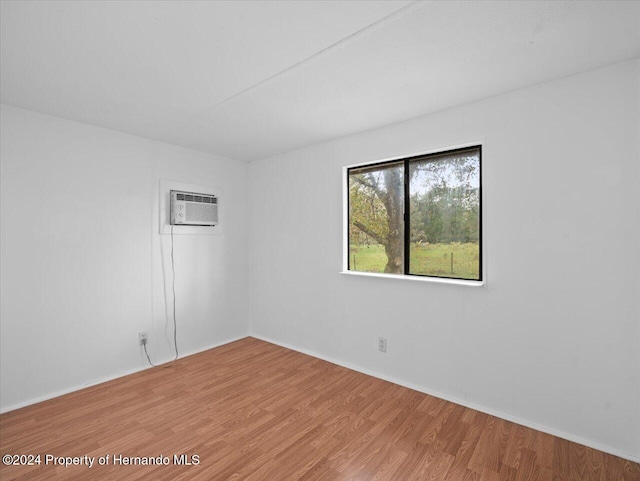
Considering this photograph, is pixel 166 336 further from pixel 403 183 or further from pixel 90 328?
pixel 403 183

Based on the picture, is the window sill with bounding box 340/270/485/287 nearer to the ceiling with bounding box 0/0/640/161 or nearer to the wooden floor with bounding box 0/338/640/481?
the wooden floor with bounding box 0/338/640/481

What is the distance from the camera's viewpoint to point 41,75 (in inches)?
80.3

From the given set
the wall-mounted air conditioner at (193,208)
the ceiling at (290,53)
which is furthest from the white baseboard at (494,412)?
the ceiling at (290,53)

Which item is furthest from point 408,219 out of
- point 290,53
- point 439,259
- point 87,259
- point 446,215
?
point 87,259

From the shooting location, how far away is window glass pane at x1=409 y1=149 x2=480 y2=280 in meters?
2.62

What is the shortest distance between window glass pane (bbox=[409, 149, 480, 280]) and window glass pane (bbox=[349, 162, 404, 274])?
6.0 inches

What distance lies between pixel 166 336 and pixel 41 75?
8.24 ft

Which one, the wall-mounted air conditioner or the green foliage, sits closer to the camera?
the green foliage

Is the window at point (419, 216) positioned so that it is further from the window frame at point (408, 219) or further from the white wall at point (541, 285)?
the white wall at point (541, 285)

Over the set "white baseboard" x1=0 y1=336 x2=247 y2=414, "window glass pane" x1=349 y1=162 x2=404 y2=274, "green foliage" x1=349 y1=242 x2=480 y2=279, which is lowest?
"white baseboard" x1=0 y1=336 x2=247 y2=414

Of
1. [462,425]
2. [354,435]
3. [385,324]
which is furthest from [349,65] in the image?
[462,425]

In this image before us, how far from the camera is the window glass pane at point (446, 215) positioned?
103 inches

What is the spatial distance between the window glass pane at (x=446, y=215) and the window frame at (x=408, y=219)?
0.07ft

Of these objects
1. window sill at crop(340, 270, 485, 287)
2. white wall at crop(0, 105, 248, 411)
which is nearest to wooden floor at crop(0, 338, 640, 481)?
white wall at crop(0, 105, 248, 411)
